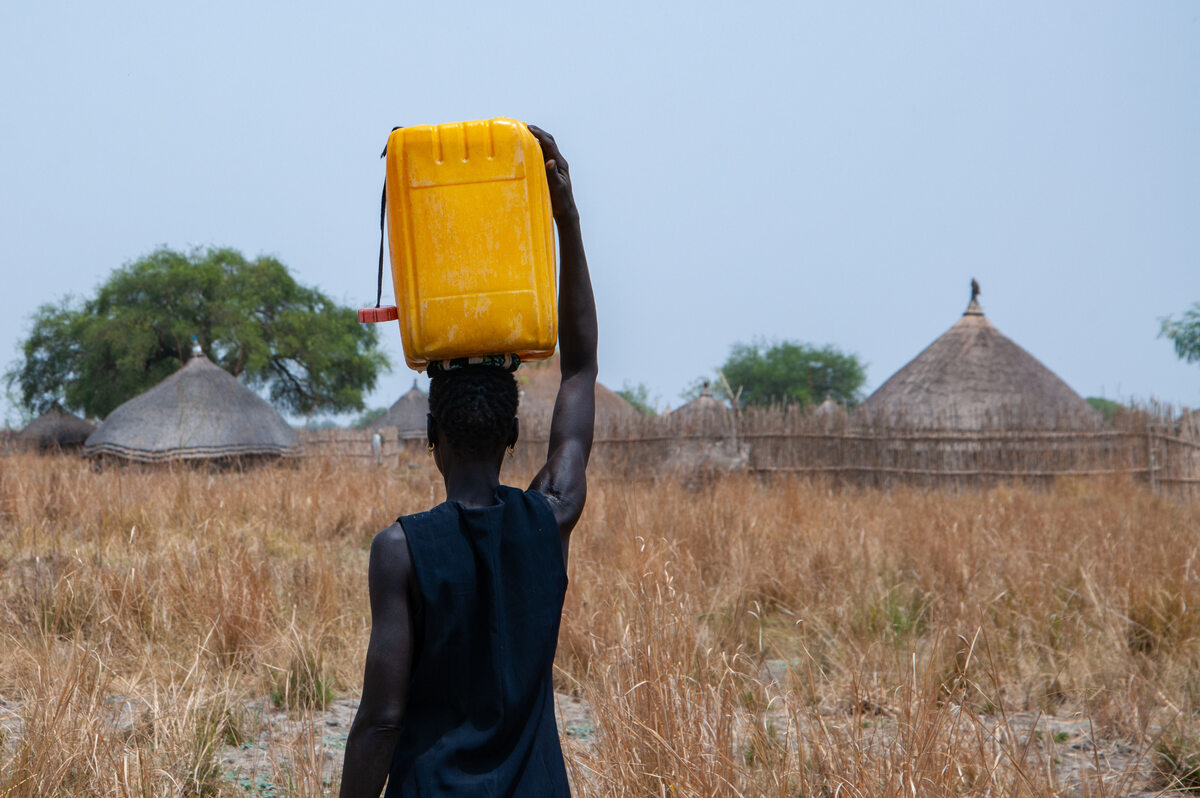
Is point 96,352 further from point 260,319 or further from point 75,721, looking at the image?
point 75,721

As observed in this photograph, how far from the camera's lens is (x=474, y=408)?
159 cm

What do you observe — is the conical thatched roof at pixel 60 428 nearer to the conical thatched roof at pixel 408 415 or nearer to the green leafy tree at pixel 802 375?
the conical thatched roof at pixel 408 415

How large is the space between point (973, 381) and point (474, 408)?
16.9 metres

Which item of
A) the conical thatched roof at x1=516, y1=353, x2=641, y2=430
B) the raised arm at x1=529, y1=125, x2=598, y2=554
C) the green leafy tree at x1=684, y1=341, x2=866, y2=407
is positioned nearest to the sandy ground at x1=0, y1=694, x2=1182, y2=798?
the raised arm at x1=529, y1=125, x2=598, y2=554

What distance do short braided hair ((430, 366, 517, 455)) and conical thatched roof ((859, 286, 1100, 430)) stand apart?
1504 cm

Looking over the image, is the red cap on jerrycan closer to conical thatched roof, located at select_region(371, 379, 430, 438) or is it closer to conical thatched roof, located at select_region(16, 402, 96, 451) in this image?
conical thatched roof, located at select_region(371, 379, 430, 438)

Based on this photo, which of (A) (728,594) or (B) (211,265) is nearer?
(A) (728,594)

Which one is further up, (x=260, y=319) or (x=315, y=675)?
(x=260, y=319)

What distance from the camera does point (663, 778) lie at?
2.46 meters

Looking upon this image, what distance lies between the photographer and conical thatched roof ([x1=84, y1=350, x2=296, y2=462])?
17203mm

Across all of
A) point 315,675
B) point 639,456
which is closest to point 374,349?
point 639,456

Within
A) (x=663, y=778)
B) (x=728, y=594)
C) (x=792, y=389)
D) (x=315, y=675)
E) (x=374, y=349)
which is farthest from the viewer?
(x=792, y=389)

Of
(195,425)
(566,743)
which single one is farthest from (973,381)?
(566,743)

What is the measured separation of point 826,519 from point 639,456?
6951mm
